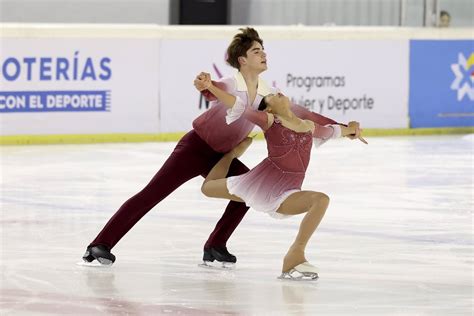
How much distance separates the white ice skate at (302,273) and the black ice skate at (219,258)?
466mm

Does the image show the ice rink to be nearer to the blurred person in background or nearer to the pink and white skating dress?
the pink and white skating dress

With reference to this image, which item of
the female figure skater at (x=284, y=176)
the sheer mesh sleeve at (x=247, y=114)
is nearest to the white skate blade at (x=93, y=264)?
the female figure skater at (x=284, y=176)

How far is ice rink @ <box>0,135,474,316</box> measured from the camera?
570 cm

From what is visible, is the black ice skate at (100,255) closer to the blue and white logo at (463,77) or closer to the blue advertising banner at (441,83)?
the blue advertising banner at (441,83)

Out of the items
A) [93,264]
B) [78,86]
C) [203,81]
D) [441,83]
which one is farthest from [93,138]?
[203,81]

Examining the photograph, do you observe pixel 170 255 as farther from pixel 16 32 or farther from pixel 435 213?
pixel 16 32

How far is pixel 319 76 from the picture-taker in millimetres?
14297

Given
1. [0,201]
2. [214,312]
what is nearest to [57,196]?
[0,201]

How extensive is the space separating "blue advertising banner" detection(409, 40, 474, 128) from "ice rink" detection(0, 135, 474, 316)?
3.18m

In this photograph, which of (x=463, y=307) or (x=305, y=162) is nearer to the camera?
(x=463, y=307)

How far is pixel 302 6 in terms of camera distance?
1775 cm

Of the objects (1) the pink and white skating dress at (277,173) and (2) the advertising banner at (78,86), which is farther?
(2) the advertising banner at (78,86)

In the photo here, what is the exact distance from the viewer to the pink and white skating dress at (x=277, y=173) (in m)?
6.11

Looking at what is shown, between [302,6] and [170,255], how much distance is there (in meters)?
11.2
